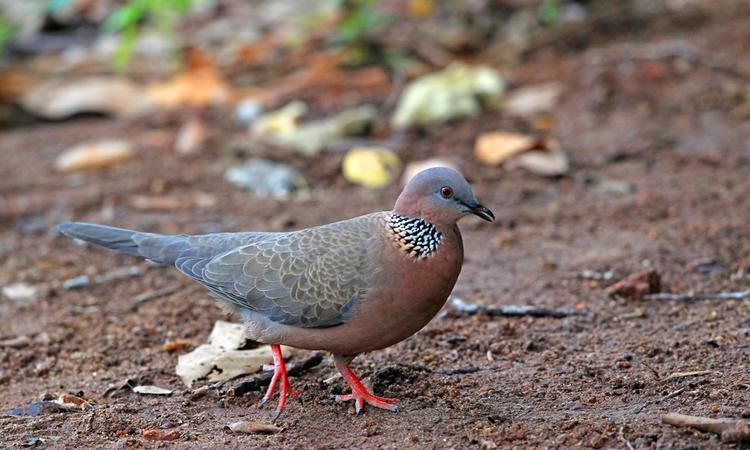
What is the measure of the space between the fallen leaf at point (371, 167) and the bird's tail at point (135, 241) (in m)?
2.85

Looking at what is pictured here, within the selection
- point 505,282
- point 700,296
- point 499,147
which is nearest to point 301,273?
point 505,282

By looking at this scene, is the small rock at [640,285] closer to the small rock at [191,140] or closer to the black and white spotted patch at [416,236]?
the black and white spotted patch at [416,236]

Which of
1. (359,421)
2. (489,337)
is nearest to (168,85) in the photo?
(489,337)

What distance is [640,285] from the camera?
5.06m

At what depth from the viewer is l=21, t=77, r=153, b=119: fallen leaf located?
9.39 metres

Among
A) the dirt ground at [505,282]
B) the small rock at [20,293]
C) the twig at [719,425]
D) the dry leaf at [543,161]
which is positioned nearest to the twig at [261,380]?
the dirt ground at [505,282]

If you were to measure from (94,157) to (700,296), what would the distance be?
4.98m

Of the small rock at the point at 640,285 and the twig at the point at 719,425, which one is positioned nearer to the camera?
the twig at the point at 719,425

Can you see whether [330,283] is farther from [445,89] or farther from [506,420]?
[445,89]

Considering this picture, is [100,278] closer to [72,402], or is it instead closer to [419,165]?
[72,402]

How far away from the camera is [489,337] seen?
475cm

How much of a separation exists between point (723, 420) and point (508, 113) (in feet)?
17.7

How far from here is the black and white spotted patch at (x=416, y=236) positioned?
154 inches

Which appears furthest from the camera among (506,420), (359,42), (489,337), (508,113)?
(359,42)
